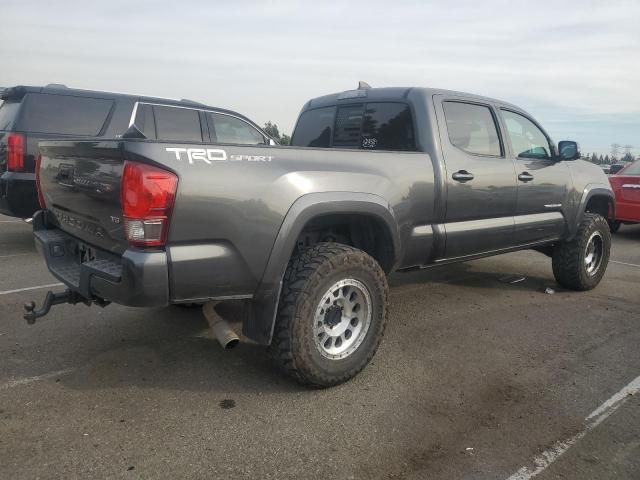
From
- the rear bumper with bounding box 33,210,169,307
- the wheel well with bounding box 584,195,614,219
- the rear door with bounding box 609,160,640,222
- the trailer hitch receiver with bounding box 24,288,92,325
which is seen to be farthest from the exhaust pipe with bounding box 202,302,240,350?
the rear door with bounding box 609,160,640,222

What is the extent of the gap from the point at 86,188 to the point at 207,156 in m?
0.83

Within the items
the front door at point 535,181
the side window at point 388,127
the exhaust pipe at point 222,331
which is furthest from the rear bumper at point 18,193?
the front door at point 535,181

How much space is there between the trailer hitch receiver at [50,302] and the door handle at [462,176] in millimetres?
2737

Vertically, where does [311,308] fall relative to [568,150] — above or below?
below

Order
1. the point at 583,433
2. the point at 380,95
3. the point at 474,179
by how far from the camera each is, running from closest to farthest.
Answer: the point at 583,433
the point at 474,179
the point at 380,95

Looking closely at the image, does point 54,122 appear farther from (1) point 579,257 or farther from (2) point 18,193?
(1) point 579,257

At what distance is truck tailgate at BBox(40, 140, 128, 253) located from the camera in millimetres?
2703

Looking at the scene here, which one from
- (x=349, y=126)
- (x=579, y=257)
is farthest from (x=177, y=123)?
(x=579, y=257)

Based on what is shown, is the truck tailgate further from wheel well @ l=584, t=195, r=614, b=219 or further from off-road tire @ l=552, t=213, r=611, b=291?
wheel well @ l=584, t=195, r=614, b=219

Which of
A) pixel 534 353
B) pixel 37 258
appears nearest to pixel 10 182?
pixel 37 258

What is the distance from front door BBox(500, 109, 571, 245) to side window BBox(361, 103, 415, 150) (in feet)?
3.88

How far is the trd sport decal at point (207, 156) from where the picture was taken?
2574 millimetres

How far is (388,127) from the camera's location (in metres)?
4.29

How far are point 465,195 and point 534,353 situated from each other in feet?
4.30
